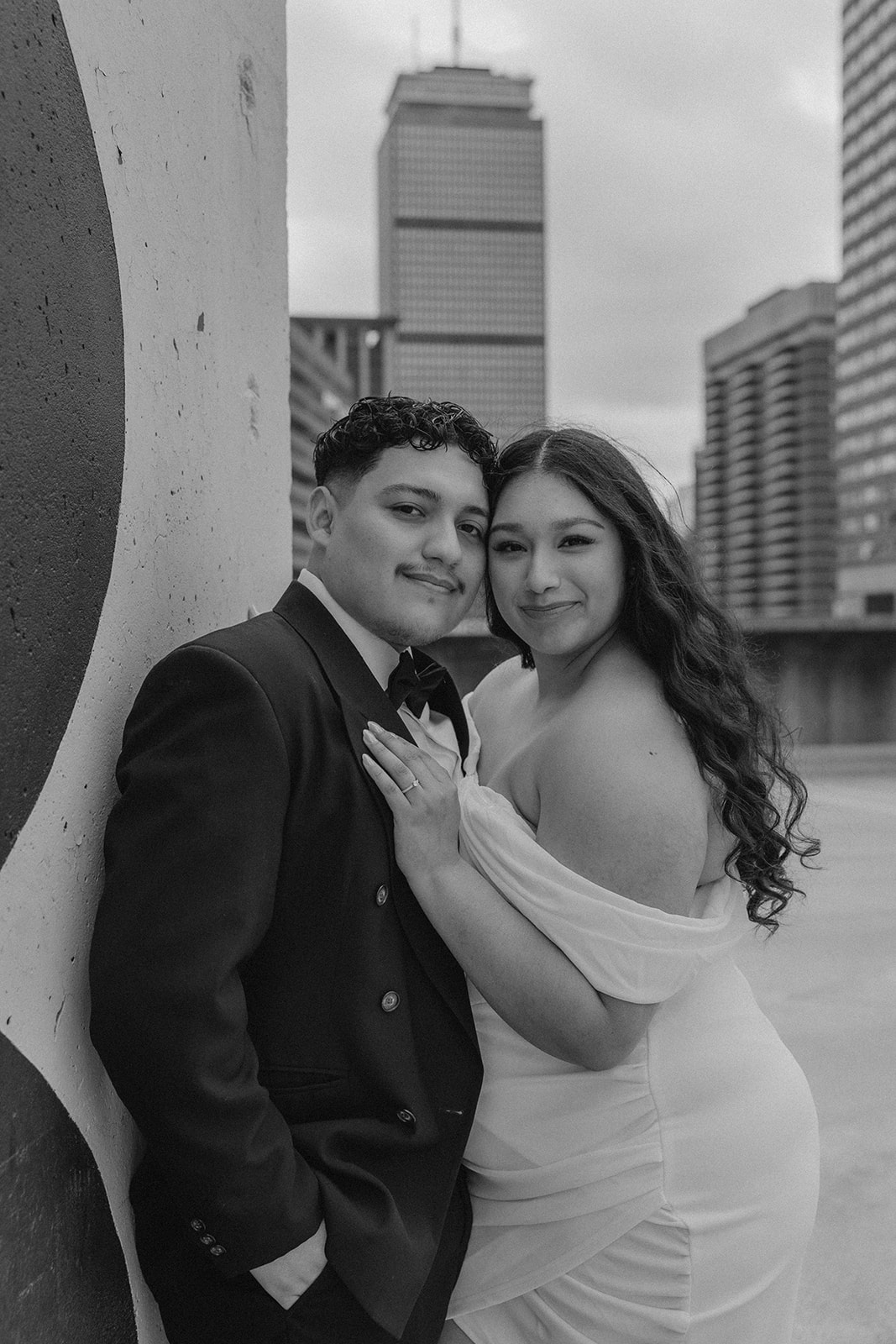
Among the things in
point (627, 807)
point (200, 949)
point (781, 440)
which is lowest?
point (200, 949)

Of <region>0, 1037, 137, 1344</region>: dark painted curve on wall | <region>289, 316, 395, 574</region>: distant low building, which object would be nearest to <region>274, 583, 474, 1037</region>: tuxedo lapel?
<region>0, 1037, 137, 1344</region>: dark painted curve on wall

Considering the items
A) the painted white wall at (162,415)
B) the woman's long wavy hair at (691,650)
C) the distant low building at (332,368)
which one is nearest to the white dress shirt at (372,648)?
the painted white wall at (162,415)

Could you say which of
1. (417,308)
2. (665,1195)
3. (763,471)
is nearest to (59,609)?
(665,1195)

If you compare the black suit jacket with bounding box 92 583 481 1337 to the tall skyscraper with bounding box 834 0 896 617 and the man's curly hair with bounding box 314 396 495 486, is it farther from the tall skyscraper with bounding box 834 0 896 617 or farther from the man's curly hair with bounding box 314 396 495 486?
the tall skyscraper with bounding box 834 0 896 617

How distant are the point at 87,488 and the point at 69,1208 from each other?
886 millimetres

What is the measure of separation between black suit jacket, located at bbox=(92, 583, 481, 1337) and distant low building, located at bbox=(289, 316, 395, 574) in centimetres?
8726

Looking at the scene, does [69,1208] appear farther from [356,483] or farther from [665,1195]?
[356,483]

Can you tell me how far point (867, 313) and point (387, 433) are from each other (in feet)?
399

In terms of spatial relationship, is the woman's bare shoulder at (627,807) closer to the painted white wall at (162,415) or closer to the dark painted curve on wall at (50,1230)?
Answer: the painted white wall at (162,415)

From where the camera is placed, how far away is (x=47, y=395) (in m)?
1.16

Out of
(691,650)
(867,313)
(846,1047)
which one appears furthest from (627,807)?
(867,313)

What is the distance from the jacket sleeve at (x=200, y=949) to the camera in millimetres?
1258

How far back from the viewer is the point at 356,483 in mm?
1727

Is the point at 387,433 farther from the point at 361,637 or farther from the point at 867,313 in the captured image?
the point at 867,313
